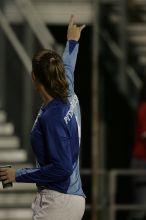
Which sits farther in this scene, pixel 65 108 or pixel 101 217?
pixel 101 217

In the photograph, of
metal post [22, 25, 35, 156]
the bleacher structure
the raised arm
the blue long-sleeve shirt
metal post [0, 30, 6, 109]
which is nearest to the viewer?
the blue long-sleeve shirt

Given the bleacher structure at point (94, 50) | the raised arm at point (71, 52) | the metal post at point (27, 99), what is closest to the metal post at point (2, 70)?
the bleacher structure at point (94, 50)

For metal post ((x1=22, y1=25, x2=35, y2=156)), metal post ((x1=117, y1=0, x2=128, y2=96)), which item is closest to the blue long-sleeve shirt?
metal post ((x1=22, y1=25, x2=35, y2=156))

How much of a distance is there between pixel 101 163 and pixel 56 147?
8205mm

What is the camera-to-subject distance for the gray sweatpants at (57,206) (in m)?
6.26

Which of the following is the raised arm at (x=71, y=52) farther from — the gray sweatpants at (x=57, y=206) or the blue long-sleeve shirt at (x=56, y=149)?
the gray sweatpants at (x=57, y=206)

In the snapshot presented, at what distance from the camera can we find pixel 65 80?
6203 millimetres

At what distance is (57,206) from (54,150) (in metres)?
0.33

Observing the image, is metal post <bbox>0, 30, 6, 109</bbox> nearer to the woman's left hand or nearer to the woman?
the woman

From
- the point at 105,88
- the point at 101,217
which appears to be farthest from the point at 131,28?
the point at 101,217

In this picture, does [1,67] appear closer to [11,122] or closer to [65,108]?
[11,122]

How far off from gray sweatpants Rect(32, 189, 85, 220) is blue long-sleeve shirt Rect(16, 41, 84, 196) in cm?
4

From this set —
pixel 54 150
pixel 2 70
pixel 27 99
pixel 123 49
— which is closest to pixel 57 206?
pixel 54 150

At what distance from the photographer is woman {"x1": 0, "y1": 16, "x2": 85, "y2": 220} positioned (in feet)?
20.2
